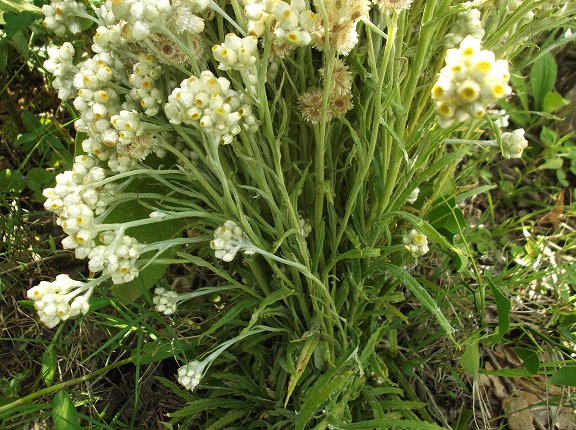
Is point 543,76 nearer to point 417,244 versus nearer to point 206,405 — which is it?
point 417,244

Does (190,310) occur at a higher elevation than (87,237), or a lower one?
lower

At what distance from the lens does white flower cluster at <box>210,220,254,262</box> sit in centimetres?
80

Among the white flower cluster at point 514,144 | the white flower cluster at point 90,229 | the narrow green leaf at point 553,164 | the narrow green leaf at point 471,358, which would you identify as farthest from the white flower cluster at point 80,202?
the narrow green leaf at point 553,164

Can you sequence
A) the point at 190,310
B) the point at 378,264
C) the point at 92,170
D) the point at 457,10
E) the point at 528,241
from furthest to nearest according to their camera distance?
the point at 528,241 → the point at 190,310 → the point at 378,264 → the point at 92,170 → the point at 457,10

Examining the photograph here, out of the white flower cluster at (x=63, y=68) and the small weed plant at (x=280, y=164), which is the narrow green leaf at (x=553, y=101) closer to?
the small weed plant at (x=280, y=164)

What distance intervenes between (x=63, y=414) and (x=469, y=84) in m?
0.88

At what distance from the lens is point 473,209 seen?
5.44 ft

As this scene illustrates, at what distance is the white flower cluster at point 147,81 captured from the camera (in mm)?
753

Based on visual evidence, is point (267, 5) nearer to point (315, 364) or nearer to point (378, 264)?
point (378, 264)

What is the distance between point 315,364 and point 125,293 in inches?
15.5

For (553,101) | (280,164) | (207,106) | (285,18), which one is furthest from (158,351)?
A: (553,101)

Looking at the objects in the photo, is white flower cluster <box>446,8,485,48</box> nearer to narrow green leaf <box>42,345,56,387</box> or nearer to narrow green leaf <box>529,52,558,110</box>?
narrow green leaf <box>42,345,56,387</box>

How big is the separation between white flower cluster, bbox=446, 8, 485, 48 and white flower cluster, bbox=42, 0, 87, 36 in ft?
1.83

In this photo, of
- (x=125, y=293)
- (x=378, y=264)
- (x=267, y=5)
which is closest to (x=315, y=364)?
(x=378, y=264)
